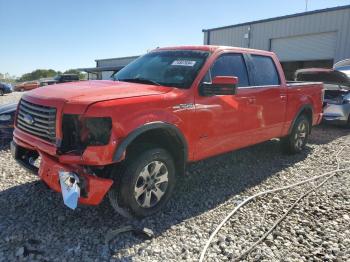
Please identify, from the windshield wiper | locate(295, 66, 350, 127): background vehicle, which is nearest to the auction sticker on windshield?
the windshield wiper

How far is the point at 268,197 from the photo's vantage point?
435 centimetres

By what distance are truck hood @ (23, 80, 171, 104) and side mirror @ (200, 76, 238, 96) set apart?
1.60 ft

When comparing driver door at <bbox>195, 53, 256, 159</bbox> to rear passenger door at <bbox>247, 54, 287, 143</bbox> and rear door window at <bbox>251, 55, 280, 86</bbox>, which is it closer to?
rear passenger door at <bbox>247, 54, 287, 143</bbox>

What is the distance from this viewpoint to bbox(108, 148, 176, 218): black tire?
3.32 m

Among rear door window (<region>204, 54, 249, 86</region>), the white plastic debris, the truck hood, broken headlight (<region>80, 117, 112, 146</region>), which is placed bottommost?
the white plastic debris

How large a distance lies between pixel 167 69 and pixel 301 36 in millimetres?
15992

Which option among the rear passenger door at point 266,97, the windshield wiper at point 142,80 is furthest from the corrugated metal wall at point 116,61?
the windshield wiper at point 142,80

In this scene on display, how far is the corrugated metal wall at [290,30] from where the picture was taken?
16.1m

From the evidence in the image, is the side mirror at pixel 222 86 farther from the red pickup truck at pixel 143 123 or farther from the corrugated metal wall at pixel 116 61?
the corrugated metal wall at pixel 116 61

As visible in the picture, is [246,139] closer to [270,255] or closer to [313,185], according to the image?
[313,185]

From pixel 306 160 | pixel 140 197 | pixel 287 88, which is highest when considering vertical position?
pixel 287 88

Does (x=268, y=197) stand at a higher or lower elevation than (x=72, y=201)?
lower

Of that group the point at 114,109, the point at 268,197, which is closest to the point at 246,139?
the point at 268,197

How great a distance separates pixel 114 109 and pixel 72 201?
3.03 ft
